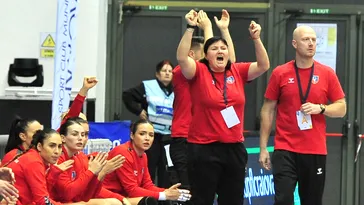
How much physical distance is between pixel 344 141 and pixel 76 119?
4701mm

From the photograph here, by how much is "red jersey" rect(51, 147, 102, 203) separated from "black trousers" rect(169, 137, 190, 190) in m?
1.65

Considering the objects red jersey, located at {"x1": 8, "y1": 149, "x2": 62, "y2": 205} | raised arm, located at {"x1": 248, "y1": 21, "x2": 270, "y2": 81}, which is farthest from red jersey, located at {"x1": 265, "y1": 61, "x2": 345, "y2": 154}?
red jersey, located at {"x1": 8, "y1": 149, "x2": 62, "y2": 205}

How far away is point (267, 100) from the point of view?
669 centimetres

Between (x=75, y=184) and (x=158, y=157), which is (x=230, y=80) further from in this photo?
(x=158, y=157)

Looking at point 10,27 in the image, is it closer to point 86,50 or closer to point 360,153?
point 86,50

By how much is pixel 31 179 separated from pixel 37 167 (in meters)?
0.10

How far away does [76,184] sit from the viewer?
6445mm

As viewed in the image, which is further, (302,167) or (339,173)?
(339,173)

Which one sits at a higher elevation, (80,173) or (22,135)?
(22,135)

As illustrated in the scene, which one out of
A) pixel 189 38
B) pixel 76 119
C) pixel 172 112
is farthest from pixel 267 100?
pixel 172 112

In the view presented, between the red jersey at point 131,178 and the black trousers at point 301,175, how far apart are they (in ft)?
4.04

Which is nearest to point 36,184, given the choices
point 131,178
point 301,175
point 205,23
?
point 131,178

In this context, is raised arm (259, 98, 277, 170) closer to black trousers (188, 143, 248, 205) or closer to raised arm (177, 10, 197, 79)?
black trousers (188, 143, 248, 205)

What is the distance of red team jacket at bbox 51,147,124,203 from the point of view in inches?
253
